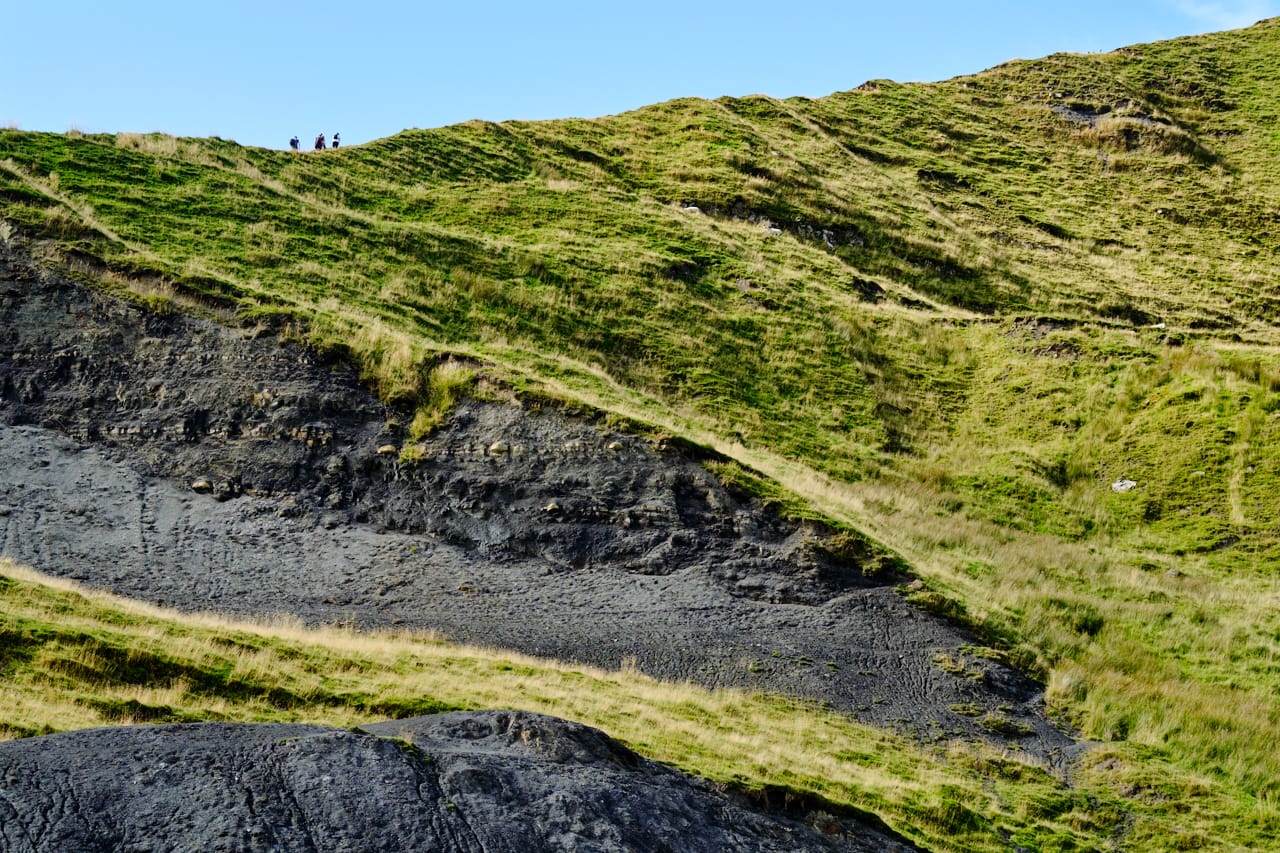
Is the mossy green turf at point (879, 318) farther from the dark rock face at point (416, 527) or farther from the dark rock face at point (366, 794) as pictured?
the dark rock face at point (366, 794)

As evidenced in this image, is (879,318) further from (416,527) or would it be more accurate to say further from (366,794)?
(366,794)

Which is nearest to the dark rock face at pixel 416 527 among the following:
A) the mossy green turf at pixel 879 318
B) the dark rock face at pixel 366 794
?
the mossy green turf at pixel 879 318

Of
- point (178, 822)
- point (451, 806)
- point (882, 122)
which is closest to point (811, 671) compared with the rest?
point (451, 806)

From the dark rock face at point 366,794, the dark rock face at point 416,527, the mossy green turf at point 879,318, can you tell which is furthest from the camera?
the mossy green turf at point 879,318

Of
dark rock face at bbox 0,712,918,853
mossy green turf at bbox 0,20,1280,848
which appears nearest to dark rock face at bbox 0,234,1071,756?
mossy green turf at bbox 0,20,1280,848

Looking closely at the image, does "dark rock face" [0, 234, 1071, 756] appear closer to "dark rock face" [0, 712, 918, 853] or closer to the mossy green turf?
the mossy green turf

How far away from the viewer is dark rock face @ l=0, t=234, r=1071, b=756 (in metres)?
22.8

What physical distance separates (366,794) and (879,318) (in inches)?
1646

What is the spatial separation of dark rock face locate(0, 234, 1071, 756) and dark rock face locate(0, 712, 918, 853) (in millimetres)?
9091

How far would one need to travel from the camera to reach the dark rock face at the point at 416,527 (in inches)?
899

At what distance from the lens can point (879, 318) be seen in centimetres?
4950

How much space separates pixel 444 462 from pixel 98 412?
899 cm

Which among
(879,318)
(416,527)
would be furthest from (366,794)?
(879,318)

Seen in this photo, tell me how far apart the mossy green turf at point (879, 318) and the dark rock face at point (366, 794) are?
11.2m
